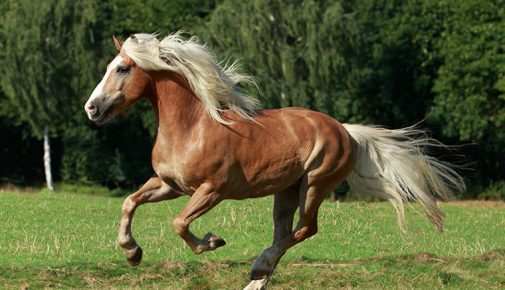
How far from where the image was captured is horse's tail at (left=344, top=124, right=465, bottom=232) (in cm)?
1202

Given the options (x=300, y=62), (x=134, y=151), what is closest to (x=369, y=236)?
(x=300, y=62)

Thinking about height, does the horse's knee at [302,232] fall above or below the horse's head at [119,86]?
below

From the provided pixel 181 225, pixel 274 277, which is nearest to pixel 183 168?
pixel 181 225

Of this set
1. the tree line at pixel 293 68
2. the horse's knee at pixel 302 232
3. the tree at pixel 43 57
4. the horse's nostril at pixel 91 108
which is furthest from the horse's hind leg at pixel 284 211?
the tree at pixel 43 57

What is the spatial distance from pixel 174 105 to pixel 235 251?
13.4ft

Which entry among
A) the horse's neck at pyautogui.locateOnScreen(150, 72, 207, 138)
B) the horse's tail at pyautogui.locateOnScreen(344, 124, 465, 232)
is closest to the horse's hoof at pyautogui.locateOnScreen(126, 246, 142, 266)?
the horse's neck at pyautogui.locateOnScreen(150, 72, 207, 138)

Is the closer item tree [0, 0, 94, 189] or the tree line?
the tree line

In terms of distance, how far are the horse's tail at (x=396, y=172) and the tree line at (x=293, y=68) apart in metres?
28.3

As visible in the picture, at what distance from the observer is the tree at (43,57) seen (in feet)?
148

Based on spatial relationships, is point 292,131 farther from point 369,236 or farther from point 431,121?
point 431,121

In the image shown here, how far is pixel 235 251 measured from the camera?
14.2 m

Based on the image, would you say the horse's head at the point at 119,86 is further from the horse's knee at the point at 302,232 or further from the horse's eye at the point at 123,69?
the horse's knee at the point at 302,232

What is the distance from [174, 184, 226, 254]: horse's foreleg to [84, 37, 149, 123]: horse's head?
1.10m

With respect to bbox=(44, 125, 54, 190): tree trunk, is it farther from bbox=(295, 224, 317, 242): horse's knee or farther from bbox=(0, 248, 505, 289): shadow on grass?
bbox=(295, 224, 317, 242): horse's knee
